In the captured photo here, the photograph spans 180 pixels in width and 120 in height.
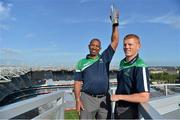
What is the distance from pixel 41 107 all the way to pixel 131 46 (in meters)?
1.23

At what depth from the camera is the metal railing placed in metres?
3.11

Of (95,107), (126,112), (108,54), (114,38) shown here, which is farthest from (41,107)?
(114,38)

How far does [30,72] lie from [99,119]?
80.3 m

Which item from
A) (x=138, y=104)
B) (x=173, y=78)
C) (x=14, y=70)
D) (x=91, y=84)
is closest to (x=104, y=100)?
(x=91, y=84)

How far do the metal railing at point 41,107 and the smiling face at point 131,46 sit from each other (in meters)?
1.02

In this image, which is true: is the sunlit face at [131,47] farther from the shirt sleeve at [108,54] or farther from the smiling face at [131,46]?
the shirt sleeve at [108,54]

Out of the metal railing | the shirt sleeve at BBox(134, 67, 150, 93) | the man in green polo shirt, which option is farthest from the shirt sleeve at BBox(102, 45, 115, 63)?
the shirt sleeve at BBox(134, 67, 150, 93)

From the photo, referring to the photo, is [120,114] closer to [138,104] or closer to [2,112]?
[138,104]

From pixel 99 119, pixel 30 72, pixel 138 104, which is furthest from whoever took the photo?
pixel 30 72

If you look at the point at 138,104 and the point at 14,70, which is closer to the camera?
the point at 138,104

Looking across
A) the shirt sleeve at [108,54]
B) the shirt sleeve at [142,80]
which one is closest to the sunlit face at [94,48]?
the shirt sleeve at [108,54]

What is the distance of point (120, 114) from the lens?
13.1 feet

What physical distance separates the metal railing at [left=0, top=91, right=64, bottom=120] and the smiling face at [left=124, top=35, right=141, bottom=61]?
3.36 ft

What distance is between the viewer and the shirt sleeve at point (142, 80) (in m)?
3.76
